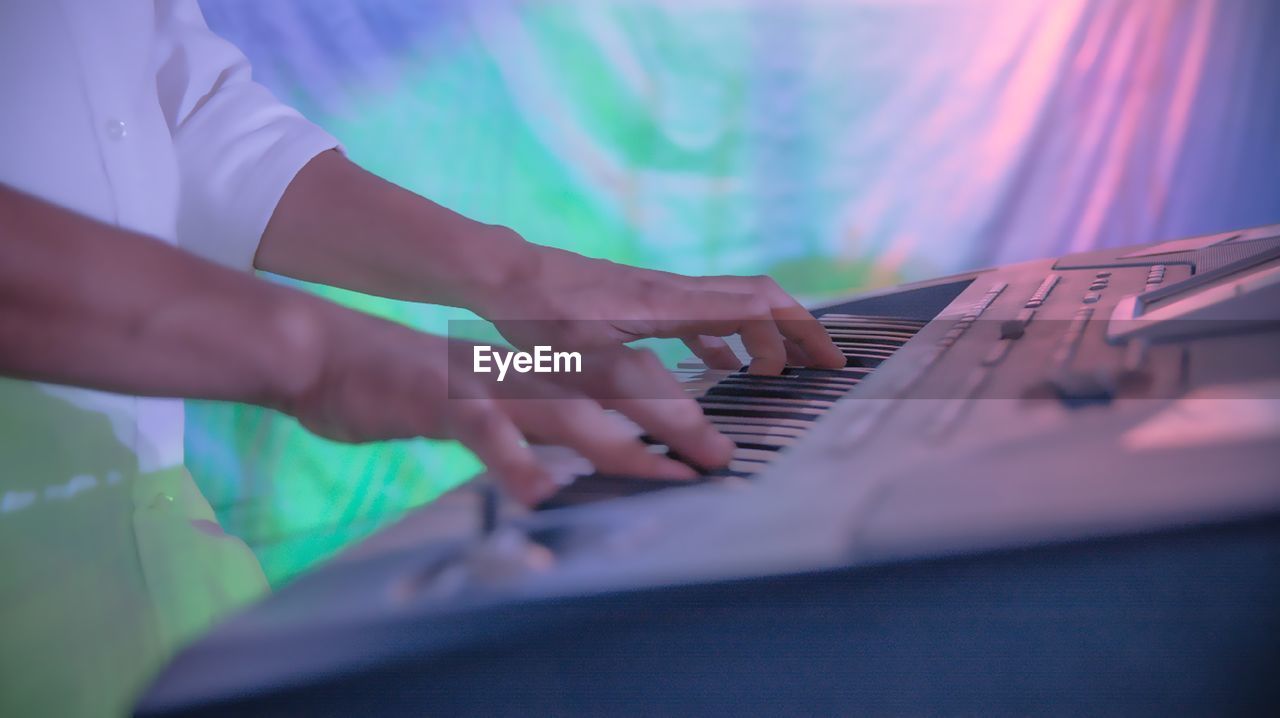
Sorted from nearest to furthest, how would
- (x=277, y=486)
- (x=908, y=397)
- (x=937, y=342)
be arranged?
(x=908, y=397) < (x=937, y=342) < (x=277, y=486)

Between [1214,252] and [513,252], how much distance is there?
27.0 inches

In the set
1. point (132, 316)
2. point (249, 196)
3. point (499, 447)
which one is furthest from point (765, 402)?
point (249, 196)

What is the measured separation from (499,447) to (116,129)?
51cm

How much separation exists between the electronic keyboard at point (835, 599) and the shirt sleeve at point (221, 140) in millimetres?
514

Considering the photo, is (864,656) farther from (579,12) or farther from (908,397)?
(579,12)

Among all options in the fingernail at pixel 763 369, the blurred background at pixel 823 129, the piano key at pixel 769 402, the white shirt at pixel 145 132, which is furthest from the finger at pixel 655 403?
the blurred background at pixel 823 129

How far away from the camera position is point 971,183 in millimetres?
2285

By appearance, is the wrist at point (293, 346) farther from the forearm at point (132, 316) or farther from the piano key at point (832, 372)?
the piano key at point (832, 372)

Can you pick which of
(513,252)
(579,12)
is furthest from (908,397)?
(579,12)

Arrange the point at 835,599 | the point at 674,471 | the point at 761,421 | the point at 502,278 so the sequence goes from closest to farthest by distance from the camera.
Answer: the point at 835,599 < the point at 674,471 < the point at 761,421 < the point at 502,278

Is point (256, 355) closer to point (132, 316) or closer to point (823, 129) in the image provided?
point (132, 316)

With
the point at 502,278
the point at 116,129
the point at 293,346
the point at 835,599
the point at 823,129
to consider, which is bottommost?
the point at 835,599

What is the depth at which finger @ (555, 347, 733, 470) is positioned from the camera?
0.40 meters

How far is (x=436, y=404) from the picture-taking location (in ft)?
1.21
